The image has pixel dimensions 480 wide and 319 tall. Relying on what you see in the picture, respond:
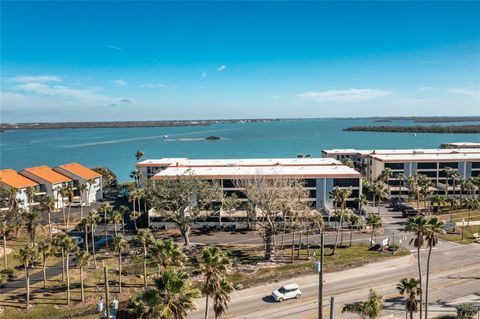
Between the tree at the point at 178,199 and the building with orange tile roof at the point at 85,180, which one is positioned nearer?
the tree at the point at 178,199

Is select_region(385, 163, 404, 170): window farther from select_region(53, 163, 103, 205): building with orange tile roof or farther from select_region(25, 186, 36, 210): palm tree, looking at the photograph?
select_region(25, 186, 36, 210): palm tree

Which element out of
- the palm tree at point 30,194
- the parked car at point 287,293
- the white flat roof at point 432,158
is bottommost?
the parked car at point 287,293

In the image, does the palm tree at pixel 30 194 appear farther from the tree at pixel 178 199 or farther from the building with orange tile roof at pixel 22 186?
the tree at pixel 178 199

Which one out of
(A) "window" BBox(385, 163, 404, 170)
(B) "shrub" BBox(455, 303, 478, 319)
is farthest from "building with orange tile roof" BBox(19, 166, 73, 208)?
(A) "window" BBox(385, 163, 404, 170)

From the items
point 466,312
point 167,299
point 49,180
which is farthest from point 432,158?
point 167,299

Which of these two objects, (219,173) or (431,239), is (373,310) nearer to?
(431,239)

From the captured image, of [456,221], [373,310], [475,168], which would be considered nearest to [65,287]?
[373,310]

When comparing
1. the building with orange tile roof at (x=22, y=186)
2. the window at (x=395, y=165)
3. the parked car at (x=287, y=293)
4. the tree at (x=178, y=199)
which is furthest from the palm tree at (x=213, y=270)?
the window at (x=395, y=165)

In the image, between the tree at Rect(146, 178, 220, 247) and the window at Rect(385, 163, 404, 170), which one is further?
the window at Rect(385, 163, 404, 170)
